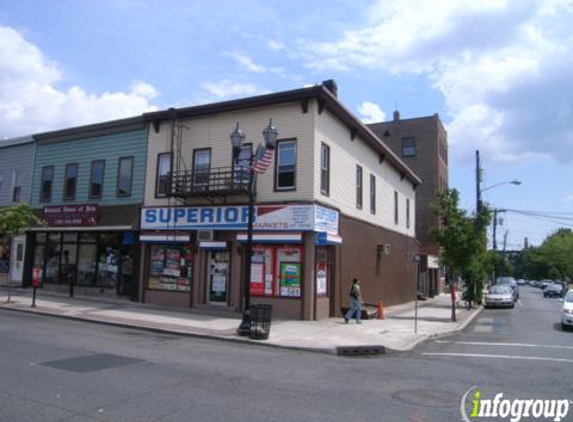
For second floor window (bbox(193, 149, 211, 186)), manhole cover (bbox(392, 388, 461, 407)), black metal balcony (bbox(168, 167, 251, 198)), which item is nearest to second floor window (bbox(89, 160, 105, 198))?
black metal balcony (bbox(168, 167, 251, 198))

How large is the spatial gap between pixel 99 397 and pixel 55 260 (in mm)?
19554

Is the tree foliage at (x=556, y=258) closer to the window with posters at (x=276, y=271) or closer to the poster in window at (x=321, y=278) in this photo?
the poster in window at (x=321, y=278)

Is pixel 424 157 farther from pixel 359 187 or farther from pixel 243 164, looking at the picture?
pixel 243 164

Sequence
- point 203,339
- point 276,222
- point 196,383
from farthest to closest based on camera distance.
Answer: point 276,222 → point 203,339 → point 196,383

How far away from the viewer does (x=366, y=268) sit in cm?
2373

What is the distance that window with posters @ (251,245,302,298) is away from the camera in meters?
18.1

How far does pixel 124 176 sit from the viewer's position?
74.7ft

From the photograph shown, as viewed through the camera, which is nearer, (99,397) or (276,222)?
(99,397)

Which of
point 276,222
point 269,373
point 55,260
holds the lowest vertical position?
point 269,373

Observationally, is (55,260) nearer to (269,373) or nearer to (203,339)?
(203,339)

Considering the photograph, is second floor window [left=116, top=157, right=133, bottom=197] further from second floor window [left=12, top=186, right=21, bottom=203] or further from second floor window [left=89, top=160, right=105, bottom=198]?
second floor window [left=12, top=186, right=21, bottom=203]

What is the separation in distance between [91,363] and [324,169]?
11.9m

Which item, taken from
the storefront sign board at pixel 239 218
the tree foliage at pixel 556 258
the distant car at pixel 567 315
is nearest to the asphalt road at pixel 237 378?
the distant car at pixel 567 315

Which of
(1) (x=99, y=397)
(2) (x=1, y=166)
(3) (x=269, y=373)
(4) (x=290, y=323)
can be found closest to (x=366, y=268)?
(4) (x=290, y=323)
